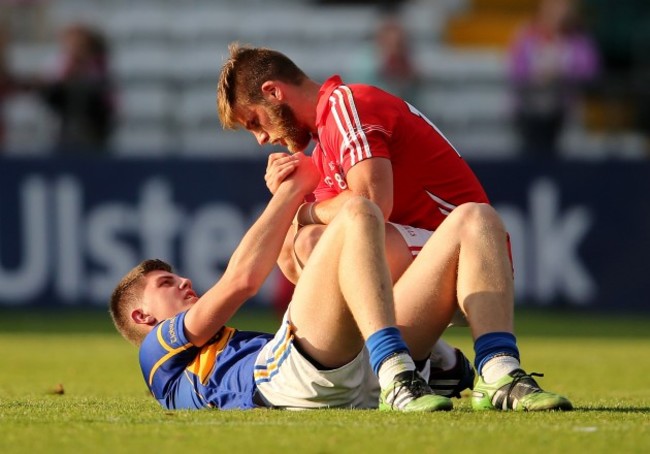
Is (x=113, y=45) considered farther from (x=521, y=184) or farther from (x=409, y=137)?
(x=409, y=137)

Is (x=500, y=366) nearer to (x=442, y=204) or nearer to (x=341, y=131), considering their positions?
(x=442, y=204)

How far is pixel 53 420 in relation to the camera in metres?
5.18

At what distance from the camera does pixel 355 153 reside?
541 centimetres

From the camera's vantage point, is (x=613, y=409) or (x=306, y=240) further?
→ (x=306, y=240)

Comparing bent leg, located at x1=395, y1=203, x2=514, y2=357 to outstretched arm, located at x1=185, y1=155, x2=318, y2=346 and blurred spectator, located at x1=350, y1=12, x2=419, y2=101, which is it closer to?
outstretched arm, located at x1=185, y1=155, x2=318, y2=346

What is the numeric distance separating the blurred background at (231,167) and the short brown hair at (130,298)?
20.2 feet

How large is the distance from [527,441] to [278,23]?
1286 centimetres

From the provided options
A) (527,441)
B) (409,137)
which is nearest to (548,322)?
(409,137)

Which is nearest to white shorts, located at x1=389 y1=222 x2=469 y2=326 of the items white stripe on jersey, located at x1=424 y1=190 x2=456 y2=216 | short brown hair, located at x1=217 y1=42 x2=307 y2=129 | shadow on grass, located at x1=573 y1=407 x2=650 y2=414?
white stripe on jersey, located at x1=424 y1=190 x2=456 y2=216

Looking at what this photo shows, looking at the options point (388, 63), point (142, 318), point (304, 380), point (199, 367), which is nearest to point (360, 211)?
point (304, 380)

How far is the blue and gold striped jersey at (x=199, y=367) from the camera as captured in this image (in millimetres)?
5426

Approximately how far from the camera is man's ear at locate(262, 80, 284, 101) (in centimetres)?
590

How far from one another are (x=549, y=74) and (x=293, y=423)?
918 centimetres

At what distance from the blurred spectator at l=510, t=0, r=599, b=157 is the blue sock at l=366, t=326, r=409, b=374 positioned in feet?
27.7
